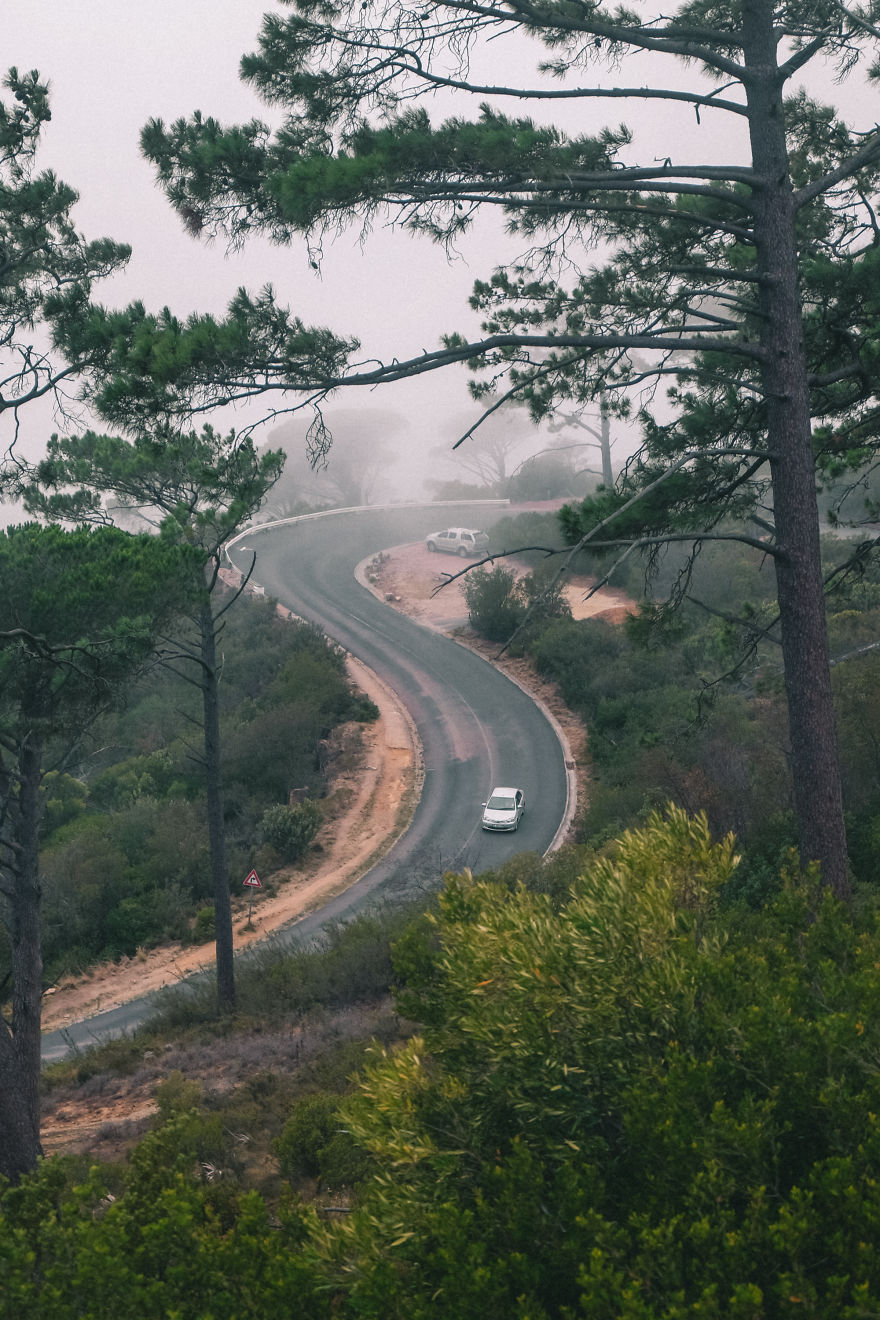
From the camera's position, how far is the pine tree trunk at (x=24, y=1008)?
7.38 metres

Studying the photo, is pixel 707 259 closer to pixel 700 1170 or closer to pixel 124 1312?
pixel 700 1170

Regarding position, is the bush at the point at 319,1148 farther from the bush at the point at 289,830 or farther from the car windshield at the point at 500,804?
the bush at the point at 289,830

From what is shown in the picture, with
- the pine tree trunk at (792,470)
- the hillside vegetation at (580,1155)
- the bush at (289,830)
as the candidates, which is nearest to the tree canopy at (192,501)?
the pine tree trunk at (792,470)

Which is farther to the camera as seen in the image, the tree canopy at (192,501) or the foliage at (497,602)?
the foliage at (497,602)

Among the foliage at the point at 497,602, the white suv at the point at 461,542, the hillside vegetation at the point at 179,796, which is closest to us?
the hillside vegetation at the point at 179,796

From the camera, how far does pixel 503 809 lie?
24562 millimetres

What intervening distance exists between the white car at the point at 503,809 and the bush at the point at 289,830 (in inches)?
190

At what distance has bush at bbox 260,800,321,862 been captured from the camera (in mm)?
25484

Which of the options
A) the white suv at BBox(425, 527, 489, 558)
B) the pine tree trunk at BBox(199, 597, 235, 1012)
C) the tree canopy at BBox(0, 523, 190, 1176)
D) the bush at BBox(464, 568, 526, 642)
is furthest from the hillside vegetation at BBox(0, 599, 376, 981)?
the white suv at BBox(425, 527, 489, 558)

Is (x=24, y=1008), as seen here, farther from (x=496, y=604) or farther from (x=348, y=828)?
(x=496, y=604)

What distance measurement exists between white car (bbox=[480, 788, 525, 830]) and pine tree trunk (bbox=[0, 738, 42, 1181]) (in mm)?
13519

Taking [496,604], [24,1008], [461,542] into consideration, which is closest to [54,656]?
[24,1008]

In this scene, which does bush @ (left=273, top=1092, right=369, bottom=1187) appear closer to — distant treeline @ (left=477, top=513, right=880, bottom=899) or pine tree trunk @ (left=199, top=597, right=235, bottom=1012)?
distant treeline @ (left=477, top=513, right=880, bottom=899)

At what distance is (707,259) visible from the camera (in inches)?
423
